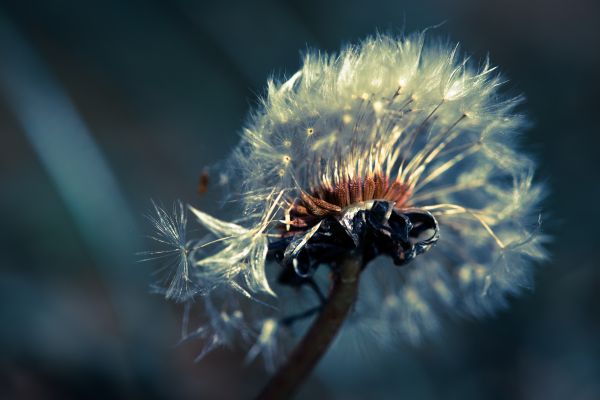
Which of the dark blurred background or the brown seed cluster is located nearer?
the brown seed cluster

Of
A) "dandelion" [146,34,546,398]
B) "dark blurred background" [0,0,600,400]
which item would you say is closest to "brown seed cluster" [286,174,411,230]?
"dandelion" [146,34,546,398]

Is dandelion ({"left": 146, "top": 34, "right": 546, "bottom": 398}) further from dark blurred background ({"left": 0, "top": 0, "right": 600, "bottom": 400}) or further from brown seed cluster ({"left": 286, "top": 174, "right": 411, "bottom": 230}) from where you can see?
dark blurred background ({"left": 0, "top": 0, "right": 600, "bottom": 400})

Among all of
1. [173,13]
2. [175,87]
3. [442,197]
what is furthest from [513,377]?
[173,13]

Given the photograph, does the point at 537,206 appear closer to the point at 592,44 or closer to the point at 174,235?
the point at 174,235

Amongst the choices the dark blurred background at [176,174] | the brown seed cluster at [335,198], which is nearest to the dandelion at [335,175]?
the brown seed cluster at [335,198]

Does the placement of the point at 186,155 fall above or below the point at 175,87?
below

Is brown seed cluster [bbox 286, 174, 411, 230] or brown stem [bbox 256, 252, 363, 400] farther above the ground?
brown seed cluster [bbox 286, 174, 411, 230]
